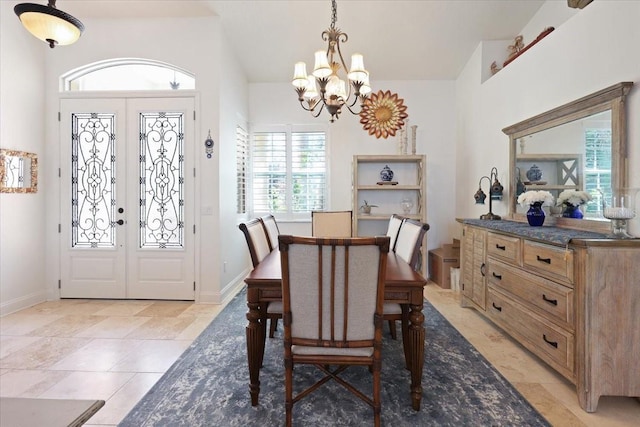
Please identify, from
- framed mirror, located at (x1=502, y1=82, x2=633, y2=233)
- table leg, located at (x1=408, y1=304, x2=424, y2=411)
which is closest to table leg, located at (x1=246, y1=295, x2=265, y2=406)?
table leg, located at (x1=408, y1=304, x2=424, y2=411)

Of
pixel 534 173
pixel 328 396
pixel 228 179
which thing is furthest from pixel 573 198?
pixel 228 179

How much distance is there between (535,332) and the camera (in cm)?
242

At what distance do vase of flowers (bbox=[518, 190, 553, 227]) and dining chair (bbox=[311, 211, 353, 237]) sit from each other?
6.19 feet

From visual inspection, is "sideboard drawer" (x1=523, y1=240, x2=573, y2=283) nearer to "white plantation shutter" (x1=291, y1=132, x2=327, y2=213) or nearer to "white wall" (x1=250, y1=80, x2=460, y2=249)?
"white wall" (x1=250, y1=80, x2=460, y2=249)

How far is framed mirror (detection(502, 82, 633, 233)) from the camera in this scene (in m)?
2.26

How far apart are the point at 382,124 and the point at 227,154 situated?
2.47 metres

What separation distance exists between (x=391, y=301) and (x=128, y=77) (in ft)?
13.8

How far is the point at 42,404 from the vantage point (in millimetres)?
807

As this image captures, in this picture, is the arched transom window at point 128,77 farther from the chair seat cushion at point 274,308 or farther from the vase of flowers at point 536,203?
the vase of flowers at point 536,203

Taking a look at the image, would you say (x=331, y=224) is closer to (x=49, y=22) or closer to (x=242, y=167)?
(x=242, y=167)

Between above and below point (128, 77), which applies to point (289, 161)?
below

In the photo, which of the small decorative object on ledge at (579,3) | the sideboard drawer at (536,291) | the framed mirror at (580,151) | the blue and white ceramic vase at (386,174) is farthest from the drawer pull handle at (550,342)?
the blue and white ceramic vase at (386,174)

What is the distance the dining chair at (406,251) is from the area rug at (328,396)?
0.38 m

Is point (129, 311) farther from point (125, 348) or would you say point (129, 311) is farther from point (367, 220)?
point (367, 220)
